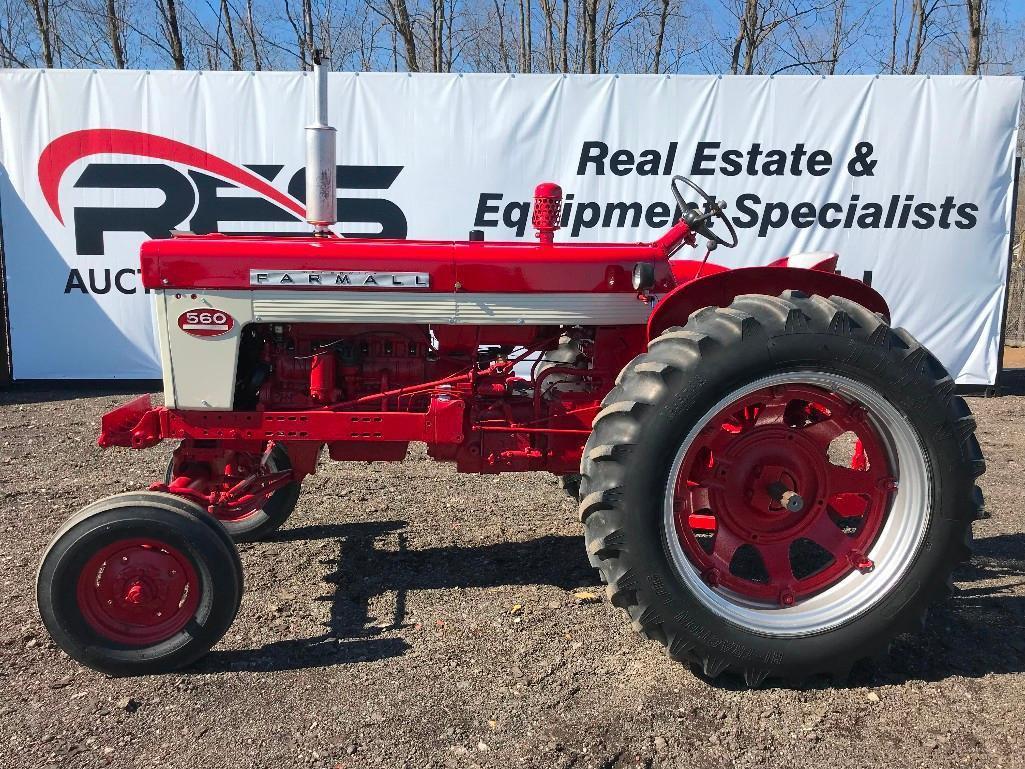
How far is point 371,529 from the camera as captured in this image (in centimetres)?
402

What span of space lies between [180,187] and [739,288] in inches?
233

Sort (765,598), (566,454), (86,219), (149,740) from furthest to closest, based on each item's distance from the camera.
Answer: (86,219) < (566,454) < (765,598) < (149,740)

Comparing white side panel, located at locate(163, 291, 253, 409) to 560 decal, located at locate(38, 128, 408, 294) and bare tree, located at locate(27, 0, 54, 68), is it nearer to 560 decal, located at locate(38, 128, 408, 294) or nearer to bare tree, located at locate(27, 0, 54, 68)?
560 decal, located at locate(38, 128, 408, 294)

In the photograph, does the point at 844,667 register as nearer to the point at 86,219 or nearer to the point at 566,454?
the point at 566,454

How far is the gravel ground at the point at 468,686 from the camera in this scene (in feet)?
7.37

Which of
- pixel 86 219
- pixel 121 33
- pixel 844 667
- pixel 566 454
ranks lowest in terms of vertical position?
pixel 844 667

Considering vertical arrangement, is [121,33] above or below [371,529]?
above

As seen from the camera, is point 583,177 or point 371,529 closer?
point 371,529

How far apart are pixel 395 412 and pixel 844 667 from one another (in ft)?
5.80

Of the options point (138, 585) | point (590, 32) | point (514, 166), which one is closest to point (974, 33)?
point (590, 32)

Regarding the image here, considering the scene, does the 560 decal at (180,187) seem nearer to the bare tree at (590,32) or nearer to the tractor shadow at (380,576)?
the tractor shadow at (380,576)

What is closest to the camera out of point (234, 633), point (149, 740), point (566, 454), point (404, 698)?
point (149, 740)

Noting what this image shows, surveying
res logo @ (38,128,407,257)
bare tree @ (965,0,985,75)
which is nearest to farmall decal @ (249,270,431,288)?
res logo @ (38,128,407,257)

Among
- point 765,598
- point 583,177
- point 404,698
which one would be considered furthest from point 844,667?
point 583,177
